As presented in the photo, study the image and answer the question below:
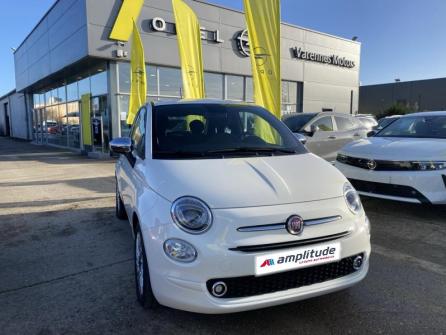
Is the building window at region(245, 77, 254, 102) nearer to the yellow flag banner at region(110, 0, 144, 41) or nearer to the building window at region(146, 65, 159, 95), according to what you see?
the building window at region(146, 65, 159, 95)

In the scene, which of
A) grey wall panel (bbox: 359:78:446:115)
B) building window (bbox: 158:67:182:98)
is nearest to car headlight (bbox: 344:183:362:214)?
building window (bbox: 158:67:182:98)

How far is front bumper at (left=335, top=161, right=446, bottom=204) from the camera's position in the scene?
15.9ft

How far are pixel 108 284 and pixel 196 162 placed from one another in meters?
1.43

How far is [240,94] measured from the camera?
17.7 m

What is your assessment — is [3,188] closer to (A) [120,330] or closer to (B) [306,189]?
(A) [120,330]

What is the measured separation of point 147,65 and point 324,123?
27.4ft

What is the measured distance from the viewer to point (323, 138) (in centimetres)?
907

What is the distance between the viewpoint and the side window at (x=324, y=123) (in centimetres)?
918

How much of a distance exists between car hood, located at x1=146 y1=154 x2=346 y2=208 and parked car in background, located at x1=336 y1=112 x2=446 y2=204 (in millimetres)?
2501

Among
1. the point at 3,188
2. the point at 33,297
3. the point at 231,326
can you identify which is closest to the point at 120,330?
the point at 231,326

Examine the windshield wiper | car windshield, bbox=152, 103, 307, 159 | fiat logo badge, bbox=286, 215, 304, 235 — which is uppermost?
car windshield, bbox=152, 103, 307, 159

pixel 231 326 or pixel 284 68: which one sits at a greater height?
pixel 284 68

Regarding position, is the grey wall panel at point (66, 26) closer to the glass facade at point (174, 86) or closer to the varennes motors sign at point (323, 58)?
the glass facade at point (174, 86)

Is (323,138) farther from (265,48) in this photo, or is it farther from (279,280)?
(279,280)
